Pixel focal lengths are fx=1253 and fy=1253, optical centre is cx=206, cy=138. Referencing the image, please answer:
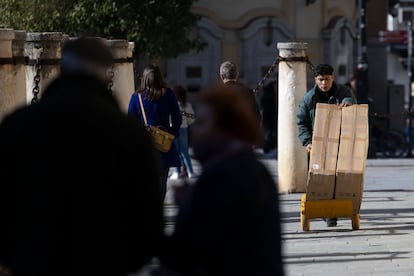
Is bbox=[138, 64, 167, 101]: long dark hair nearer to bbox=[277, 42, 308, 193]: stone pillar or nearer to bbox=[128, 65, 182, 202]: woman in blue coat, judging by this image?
bbox=[128, 65, 182, 202]: woman in blue coat

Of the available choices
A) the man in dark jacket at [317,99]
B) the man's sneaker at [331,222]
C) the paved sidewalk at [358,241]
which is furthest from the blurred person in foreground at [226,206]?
the man's sneaker at [331,222]

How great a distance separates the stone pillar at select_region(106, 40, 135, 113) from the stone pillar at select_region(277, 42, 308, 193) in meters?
1.86

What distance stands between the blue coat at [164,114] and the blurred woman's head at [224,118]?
678 cm

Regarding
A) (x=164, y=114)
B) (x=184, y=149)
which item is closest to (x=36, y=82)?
(x=164, y=114)

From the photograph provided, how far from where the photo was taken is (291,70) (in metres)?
15.2

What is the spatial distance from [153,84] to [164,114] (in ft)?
1.03

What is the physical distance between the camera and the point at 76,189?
477 cm

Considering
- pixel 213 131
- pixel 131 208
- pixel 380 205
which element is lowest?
pixel 380 205

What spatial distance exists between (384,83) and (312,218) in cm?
2328

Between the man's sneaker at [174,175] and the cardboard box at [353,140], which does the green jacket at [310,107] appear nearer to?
the cardboard box at [353,140]

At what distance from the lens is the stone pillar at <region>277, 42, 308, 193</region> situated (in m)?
15.2

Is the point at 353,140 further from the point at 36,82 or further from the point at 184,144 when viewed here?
the point at 184,144

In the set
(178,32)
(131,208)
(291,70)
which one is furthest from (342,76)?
(131,208)

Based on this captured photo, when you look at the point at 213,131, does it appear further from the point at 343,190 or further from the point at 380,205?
the point at 380,205
